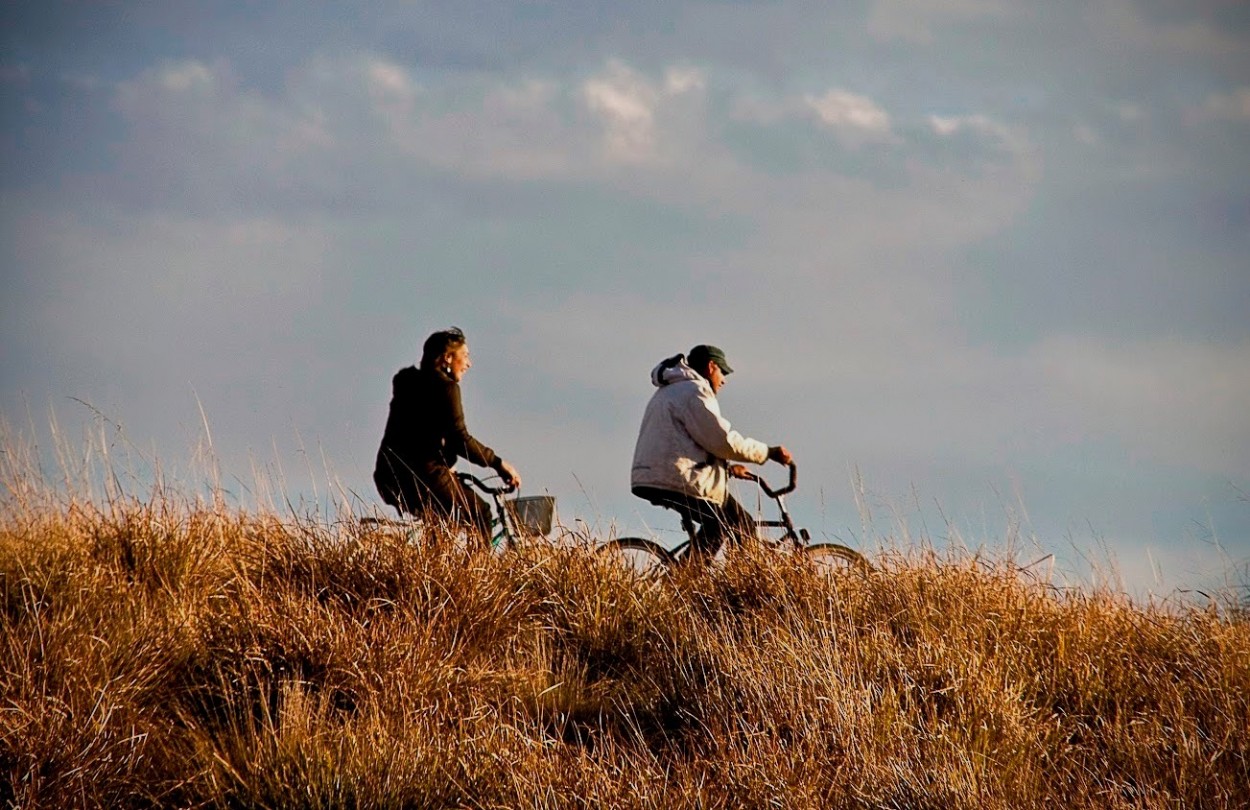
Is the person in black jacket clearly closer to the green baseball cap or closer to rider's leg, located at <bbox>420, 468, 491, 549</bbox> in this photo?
rider's leg, located at <bbox>420, 468, 491, 549</bbox>

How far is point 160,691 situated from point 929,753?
4.55 m

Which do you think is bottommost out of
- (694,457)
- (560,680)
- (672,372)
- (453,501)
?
(560,680)

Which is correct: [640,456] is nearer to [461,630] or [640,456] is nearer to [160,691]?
[461,630]

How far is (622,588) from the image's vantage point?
10.4 m

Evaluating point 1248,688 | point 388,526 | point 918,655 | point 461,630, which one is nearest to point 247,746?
point 461,630

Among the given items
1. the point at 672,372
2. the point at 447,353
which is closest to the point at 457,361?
the point at 447,353

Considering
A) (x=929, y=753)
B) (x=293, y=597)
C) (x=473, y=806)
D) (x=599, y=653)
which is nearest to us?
(x=473, y=806)

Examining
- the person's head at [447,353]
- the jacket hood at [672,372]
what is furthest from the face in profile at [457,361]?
the jacket hood at [672,372]

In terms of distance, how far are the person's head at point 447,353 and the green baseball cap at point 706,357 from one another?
2.10 meters

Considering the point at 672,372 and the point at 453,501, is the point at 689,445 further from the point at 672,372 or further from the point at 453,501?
the point at 453,501

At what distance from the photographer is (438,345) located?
1111 centimetres

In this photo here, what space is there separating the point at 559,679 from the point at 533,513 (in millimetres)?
1928

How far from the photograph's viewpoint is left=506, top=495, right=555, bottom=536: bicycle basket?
35.7ft

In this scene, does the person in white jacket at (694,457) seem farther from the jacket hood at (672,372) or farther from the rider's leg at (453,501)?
the rider's leg at (453,501)
